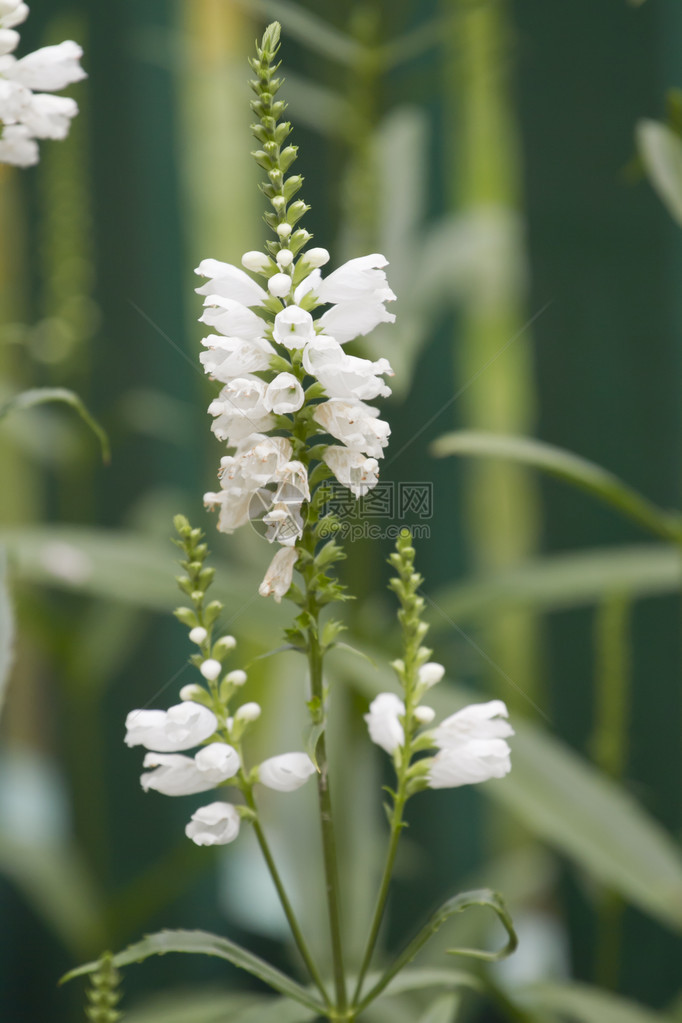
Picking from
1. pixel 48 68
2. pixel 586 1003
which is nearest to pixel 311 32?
pixel 48 68

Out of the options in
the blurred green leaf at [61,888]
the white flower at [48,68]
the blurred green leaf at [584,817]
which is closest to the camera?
the white flower at [48,68]

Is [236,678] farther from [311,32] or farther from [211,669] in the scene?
[311,32]

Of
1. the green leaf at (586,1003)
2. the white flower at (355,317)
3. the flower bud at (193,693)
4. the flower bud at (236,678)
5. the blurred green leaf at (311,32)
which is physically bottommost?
the green leaf at (586,1003)

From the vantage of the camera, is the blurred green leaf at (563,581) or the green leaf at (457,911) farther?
the blurred green leaf at (563,581)

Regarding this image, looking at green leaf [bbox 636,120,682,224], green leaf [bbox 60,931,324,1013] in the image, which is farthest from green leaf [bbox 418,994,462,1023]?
green leaf [bbox 636,120,682,224]

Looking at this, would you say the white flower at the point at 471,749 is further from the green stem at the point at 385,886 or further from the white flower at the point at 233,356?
the white flower at the point at 233,356

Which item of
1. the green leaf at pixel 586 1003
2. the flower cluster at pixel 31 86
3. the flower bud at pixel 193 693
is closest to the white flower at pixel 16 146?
the flower cluster at pixel 31 86

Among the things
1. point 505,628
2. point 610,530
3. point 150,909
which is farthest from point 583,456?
point 150,909
